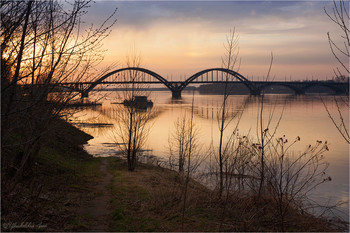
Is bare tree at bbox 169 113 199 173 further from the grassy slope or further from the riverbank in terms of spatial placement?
the grassy slope

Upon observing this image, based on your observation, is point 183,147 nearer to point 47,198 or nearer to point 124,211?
point 124,211

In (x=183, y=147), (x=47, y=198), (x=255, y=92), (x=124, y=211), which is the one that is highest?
(x=255, y=92)

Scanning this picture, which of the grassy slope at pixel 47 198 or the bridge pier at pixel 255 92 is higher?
the bridge pier at pixel 255 92

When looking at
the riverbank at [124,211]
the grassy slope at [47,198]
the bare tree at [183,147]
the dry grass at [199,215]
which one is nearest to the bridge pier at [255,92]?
the bare tree at [183,147]

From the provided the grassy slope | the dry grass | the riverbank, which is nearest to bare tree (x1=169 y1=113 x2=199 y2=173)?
the dry grass

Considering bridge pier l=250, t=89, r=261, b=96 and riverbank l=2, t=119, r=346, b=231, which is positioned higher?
bridge pier l=250, t=89, r=261, b=96

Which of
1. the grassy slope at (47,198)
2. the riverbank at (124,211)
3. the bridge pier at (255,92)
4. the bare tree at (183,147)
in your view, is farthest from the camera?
the bridge pier at (255,92)

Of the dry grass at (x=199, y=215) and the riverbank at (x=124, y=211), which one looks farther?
the dry grass at (x=199, y=215)

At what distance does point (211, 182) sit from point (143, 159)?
6.61 metres

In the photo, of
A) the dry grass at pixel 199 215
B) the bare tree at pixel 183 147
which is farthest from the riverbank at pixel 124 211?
the bare tree at pixel 183 147

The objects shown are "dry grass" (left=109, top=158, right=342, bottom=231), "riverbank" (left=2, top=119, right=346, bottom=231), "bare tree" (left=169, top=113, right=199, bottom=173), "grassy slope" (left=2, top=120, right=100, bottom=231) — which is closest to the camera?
"grassy slope" (left=2, top=120, right=100, bottom=231)

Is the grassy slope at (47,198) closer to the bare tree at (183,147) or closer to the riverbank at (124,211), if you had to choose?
the riverbank at (124,211)

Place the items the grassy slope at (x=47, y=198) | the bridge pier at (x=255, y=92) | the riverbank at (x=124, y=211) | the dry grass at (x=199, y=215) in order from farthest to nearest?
the bridge pier at (x=255, y=92) < the dry grass at (x=199, y=215) < the riverbank at (x=124, y=211) < the grassy slope at (x=47, y=198)

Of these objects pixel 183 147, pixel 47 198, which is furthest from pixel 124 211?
pixel 183 147
